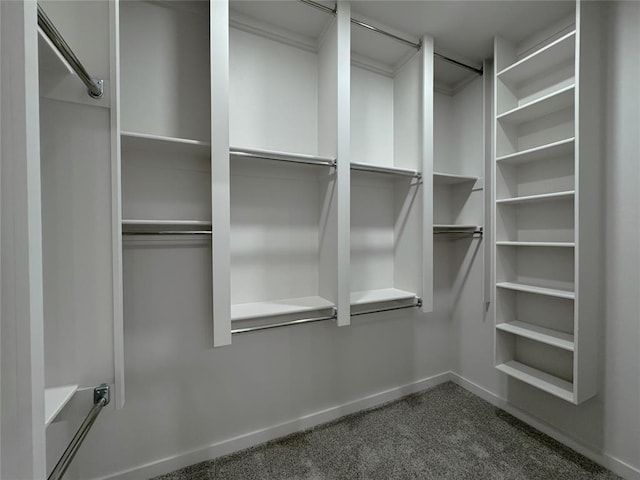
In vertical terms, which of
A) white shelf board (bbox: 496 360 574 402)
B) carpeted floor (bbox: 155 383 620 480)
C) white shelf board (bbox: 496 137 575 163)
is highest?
white shelf board (bbox: 496 137 575 163)

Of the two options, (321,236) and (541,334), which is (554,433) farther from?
(321,236)

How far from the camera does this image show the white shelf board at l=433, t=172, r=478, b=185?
209 centimetres

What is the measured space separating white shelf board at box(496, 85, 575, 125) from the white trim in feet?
6.74

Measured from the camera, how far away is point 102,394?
1.01 meters

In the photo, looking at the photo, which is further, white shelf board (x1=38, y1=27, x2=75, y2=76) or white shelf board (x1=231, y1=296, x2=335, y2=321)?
white shelf board (x1=231, y1=296, x2=335, y2=321)

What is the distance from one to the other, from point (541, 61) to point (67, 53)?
240 cm

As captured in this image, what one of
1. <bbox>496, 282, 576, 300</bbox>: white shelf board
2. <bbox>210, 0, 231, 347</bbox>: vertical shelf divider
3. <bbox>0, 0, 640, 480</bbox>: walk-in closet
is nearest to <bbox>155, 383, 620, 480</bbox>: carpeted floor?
<bbox>0, 0, 640, 480</bbox>: walk-in closet

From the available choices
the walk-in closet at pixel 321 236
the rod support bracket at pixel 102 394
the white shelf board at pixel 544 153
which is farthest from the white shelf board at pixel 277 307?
the white shelf board at pixel 544 153

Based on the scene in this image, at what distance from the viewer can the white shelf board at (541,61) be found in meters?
1.57

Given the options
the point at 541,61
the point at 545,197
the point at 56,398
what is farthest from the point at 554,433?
the point at 56,398

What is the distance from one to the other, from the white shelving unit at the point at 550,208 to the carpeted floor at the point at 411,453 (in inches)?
15.8

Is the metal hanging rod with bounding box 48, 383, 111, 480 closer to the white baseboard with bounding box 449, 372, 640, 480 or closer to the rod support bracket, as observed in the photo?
the rod support bracket

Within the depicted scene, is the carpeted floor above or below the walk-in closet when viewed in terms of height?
below

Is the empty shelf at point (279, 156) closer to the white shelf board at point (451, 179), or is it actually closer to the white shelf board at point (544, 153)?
the white shelf board at point (451, 179)
